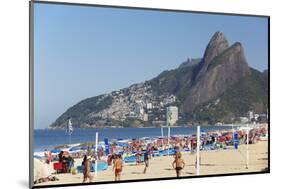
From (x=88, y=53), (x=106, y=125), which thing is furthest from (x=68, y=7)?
(x=106, y=125)

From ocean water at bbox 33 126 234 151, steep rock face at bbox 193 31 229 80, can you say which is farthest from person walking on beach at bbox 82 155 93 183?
steep rock face at bbox 193 31 229 80

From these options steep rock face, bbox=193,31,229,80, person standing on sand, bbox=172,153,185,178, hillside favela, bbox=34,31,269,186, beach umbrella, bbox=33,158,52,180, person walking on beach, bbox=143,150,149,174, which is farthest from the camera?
steep rock face, bbox=193,31,229,80

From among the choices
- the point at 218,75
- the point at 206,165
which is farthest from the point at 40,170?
the point at 218,75

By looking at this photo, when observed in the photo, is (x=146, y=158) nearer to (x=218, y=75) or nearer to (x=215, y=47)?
(x=218, y=75)

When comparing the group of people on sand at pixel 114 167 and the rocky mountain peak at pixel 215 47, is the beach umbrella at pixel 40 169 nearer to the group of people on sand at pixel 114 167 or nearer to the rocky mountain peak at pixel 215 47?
the group of people on sand at pixel 114 167

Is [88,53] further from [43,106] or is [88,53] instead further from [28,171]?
[28,171]

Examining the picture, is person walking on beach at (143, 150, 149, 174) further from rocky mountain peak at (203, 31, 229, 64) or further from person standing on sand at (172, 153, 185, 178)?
rocky mountain peak at (203, 31, 229, 64)
